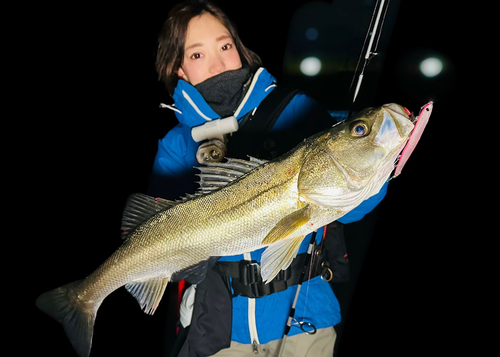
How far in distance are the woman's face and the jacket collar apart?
0.38 ft

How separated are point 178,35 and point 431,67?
3.86 feet

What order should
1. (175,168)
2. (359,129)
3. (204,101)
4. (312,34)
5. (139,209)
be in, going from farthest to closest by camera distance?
(312,34) → (175,168) → (204,101) → (139,209) → (359,129)

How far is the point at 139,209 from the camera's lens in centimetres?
125

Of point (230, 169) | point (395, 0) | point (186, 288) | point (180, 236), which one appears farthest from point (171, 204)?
point (395, 0)

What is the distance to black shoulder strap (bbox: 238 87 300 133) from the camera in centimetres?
130

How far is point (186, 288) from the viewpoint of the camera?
1.53m

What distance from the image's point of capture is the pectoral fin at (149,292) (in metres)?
1.24

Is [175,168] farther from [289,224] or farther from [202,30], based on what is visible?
[289,224]

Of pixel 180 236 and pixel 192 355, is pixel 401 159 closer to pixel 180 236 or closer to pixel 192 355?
pixel 180 236

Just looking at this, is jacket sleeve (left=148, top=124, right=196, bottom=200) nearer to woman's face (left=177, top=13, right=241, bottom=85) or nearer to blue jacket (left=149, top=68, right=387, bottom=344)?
blue jacket (left=149, top=68, right=387, bottom=344)

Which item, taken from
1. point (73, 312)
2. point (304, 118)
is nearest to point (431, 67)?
point (304, 118)

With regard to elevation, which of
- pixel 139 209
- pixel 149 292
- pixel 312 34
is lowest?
pixel 149 292

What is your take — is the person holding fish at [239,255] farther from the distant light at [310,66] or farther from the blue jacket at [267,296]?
the distant light at [310,66]

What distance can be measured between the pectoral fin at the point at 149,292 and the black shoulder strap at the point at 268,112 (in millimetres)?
756
